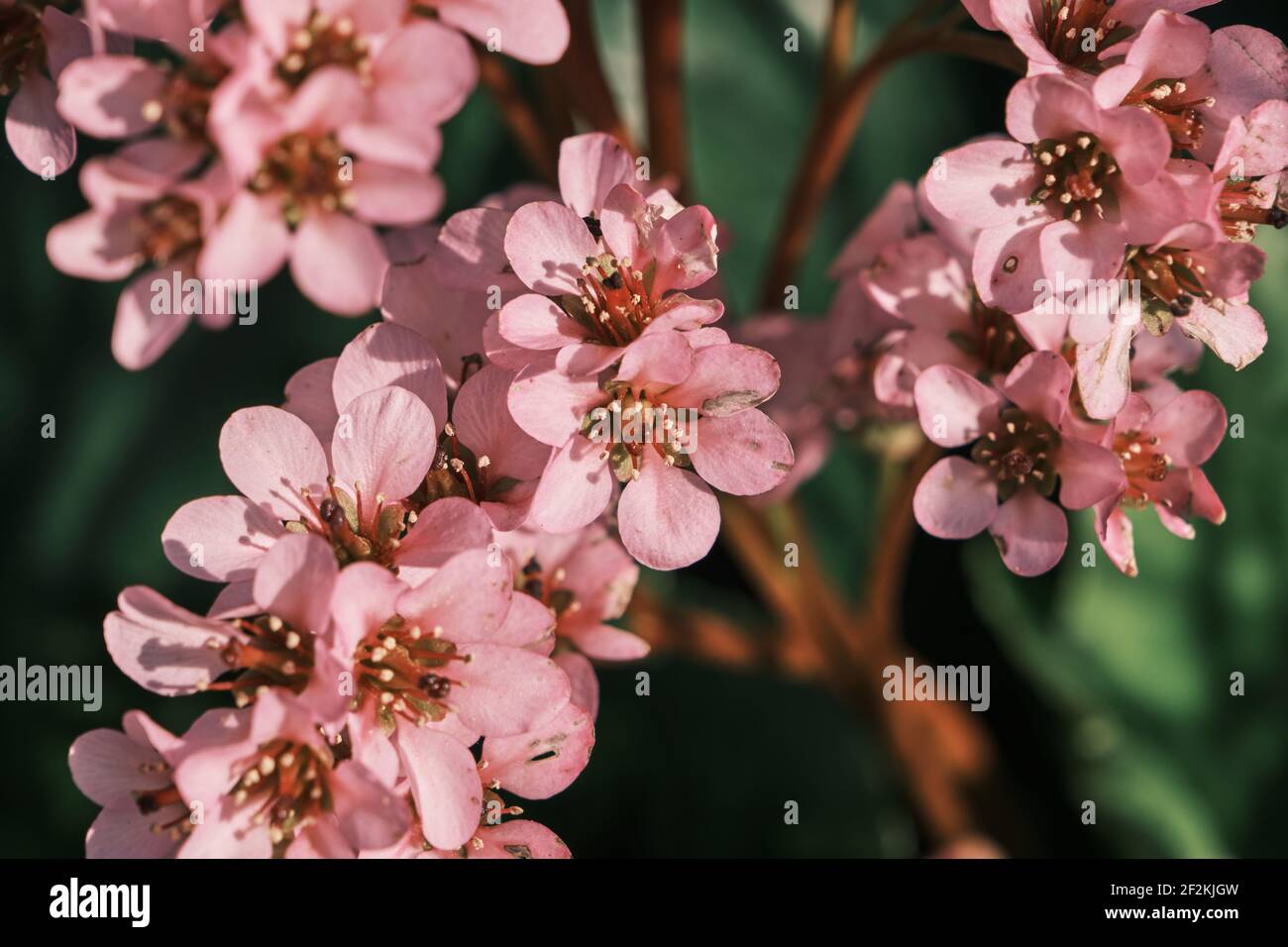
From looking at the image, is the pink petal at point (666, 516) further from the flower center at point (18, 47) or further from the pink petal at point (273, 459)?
the flower center at point (18, 47)

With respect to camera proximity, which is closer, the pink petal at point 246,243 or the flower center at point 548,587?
the pink petal at point 246,243

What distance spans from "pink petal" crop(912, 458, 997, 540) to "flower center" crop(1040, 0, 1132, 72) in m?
0.21

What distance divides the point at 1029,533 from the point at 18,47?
58 centimetres

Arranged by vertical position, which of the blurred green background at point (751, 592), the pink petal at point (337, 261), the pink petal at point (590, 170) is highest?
the pink petal at point (590, 170)

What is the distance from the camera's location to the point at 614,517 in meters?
0.66

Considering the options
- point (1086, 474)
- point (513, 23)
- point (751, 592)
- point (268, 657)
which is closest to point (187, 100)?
point (513, 23)

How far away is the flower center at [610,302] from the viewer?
571mm

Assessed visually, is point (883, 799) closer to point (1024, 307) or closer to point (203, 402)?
point (1024, 307)

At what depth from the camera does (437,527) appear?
545 mm

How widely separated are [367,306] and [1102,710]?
819 millimetres

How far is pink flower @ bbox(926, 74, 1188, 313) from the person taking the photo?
53 cm

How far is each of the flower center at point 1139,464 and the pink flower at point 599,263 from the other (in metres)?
0.25

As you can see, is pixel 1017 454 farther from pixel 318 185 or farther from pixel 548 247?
pixel 318 185

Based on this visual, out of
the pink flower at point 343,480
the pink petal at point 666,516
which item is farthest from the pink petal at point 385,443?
the pink petal at point 666,516
